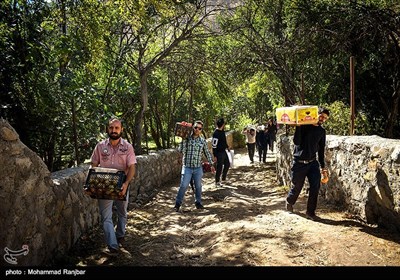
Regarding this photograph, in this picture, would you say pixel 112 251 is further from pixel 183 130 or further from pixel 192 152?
pixel 183 130

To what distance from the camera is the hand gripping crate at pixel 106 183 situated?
396 cm

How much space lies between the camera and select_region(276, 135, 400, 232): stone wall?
4.18 metres

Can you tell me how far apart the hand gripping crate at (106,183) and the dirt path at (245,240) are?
2.97ft

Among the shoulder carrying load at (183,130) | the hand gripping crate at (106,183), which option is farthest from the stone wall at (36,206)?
the shoulder carrying load at (183,130)

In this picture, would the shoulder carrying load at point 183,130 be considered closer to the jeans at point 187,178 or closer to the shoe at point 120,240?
the jeans at point 187,178

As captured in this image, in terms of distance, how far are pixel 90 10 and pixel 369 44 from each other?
8229mm

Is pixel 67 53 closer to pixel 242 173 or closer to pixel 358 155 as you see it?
pixel 358 155

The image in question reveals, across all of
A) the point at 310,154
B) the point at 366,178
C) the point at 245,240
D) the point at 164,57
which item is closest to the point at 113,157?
the point at 245,240

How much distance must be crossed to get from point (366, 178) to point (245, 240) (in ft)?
6.27

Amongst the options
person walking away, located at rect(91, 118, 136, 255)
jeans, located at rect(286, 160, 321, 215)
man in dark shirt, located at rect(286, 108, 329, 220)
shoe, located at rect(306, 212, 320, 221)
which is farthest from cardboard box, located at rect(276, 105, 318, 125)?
person walking away, located at rect(91, 118, 136, 255)

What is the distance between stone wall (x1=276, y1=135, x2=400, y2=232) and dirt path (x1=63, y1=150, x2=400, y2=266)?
195 mm

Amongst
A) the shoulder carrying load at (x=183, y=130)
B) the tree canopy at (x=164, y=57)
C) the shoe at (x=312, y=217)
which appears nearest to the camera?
the shoe at (x=312, y=217)

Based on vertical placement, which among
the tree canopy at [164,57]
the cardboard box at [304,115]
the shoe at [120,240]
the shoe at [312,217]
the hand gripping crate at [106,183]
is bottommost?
the shoe at [120,240]

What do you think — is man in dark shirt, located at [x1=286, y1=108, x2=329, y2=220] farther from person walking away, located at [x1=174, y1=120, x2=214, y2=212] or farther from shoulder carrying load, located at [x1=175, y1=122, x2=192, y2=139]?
shoulder carrying load, located at [x1=175, y1=122, x2=192, y2=139]
